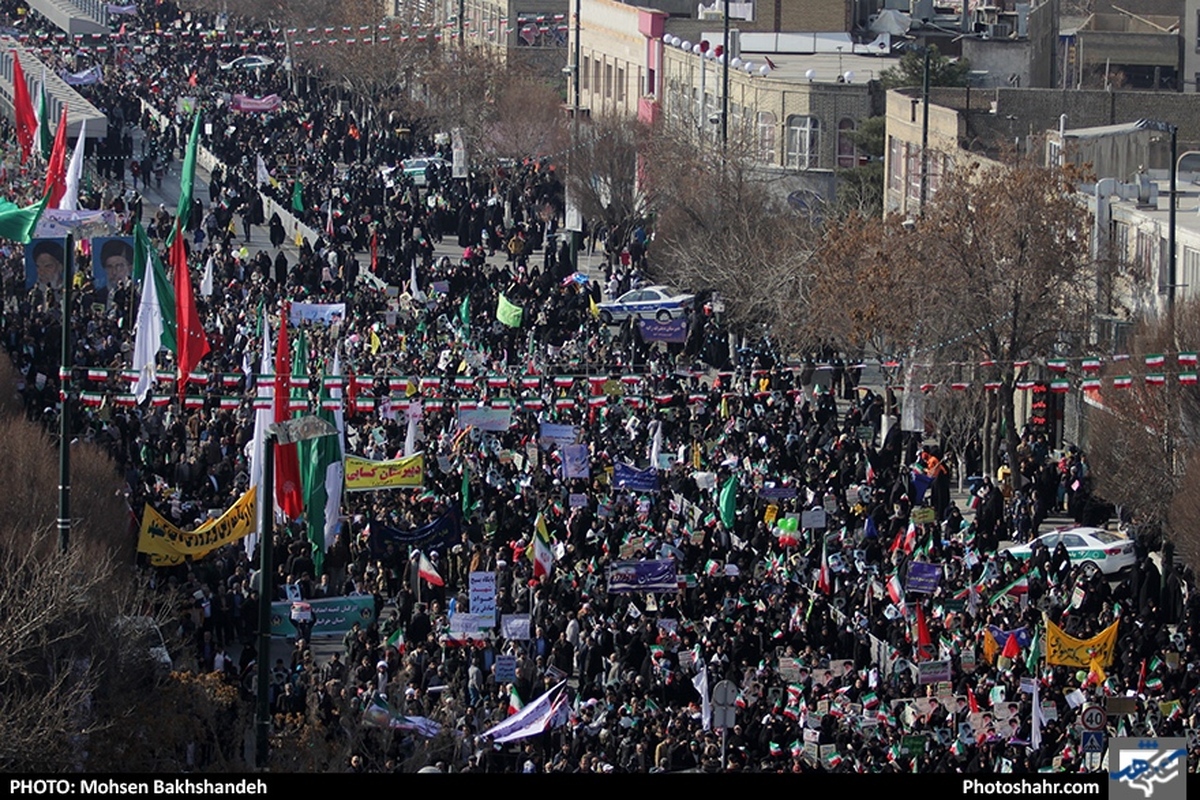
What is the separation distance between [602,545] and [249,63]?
59554mm

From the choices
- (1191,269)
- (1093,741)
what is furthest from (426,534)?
(1191,269)

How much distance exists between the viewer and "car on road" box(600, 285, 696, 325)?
53.1m

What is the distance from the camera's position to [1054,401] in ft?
142

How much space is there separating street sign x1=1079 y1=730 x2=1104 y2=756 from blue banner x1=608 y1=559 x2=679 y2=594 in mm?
6500

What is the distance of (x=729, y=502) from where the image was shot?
35.6m

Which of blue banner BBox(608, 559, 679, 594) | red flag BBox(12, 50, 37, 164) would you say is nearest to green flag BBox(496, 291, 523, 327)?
blue banner BBox(608, 559, 679, 594)

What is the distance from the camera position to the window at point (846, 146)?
6328cm

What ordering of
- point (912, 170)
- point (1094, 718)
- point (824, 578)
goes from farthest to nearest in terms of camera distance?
point (912, 170) → point (824, 578) → point (1094, 718)

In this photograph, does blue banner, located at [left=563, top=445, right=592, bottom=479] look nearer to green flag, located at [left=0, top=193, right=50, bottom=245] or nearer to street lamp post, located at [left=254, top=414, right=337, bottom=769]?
street lamp post, located at [left=254, top=414, right=337, bottom=769]

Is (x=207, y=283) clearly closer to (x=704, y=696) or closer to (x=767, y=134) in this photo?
(x=767, y=134)

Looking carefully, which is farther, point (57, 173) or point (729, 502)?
point (57, 173)

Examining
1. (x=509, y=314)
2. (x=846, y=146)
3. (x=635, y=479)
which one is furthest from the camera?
(x=846, y=146)

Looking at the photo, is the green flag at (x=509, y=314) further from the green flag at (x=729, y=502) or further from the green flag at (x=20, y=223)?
the green flag at (x=729, y=502)

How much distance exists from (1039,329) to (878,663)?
Result: 1259cm
